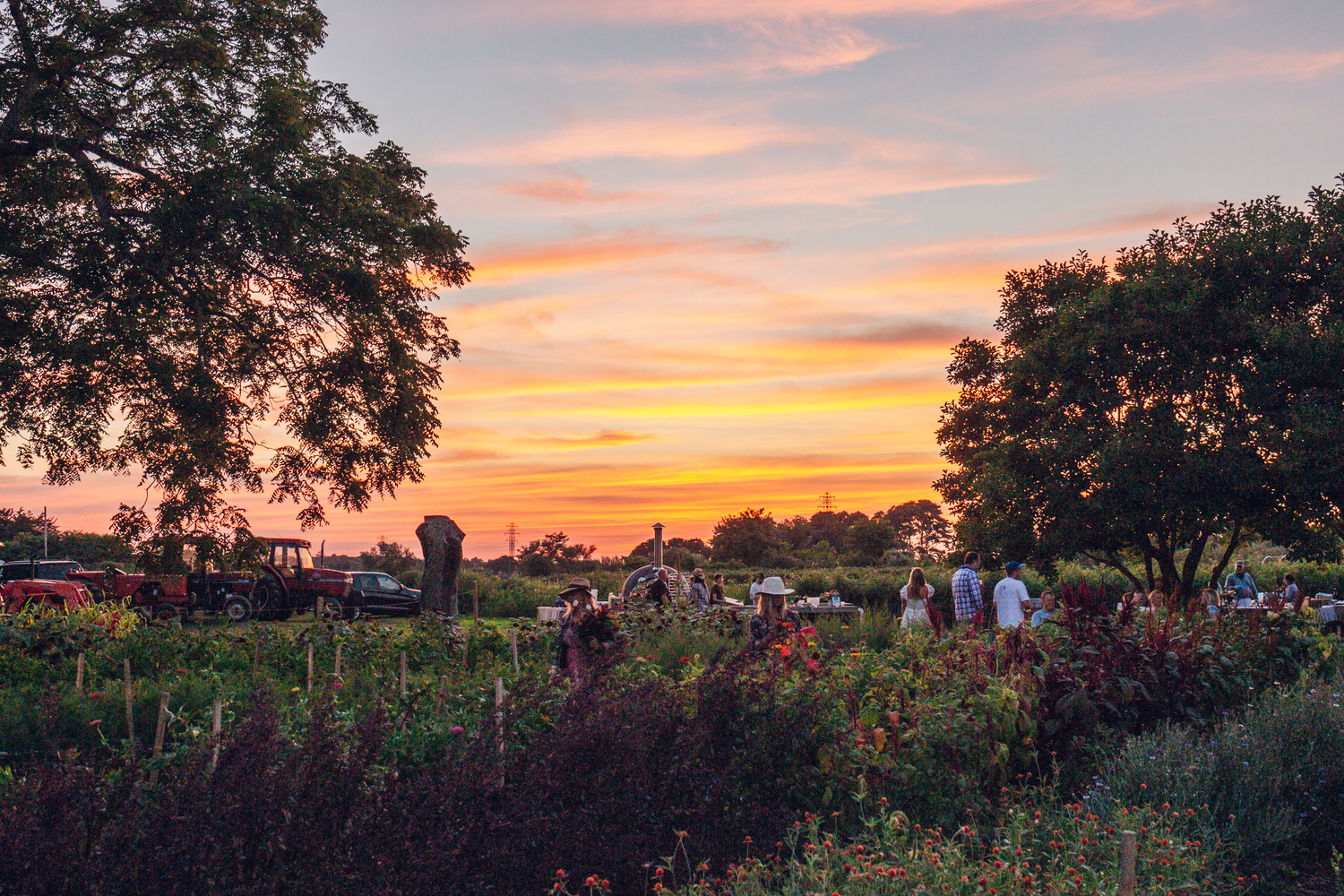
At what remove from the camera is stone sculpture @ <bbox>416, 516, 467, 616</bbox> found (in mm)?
15719

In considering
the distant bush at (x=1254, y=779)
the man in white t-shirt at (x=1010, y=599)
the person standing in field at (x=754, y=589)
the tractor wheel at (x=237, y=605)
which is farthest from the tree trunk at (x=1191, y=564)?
the tractor wheel at (x=237, y=605)

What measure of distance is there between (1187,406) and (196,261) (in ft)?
53.1

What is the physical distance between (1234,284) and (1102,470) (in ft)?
13.5

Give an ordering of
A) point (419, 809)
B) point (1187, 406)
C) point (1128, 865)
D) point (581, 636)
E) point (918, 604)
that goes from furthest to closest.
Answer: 1. point (1187, 406)
2. point (918, 604)
3. point (581, 636)
4. point (419, 809)
5. point (1128, 865)

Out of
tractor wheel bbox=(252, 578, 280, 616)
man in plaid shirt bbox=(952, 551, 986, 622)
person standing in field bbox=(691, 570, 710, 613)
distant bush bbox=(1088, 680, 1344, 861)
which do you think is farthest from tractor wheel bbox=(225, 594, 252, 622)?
distant bush bbox=(1088, 680, 1344, 861)

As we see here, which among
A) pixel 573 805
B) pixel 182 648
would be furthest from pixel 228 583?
pixel 573 805

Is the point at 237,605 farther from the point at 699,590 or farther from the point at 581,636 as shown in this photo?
the point at 581,636

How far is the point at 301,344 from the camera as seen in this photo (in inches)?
588

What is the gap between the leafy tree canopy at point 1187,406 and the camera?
1523 centimetres

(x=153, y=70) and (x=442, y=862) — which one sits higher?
(x=153, y=70)

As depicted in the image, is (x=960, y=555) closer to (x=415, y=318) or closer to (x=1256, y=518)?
(x=1256, y=518)

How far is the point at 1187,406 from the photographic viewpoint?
54.9 feet

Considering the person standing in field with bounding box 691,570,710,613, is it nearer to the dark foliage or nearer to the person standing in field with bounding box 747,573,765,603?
the person standing in field with bounding box 747,573,765,603

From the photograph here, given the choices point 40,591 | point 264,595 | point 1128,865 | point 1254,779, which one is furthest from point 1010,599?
point 40,591
